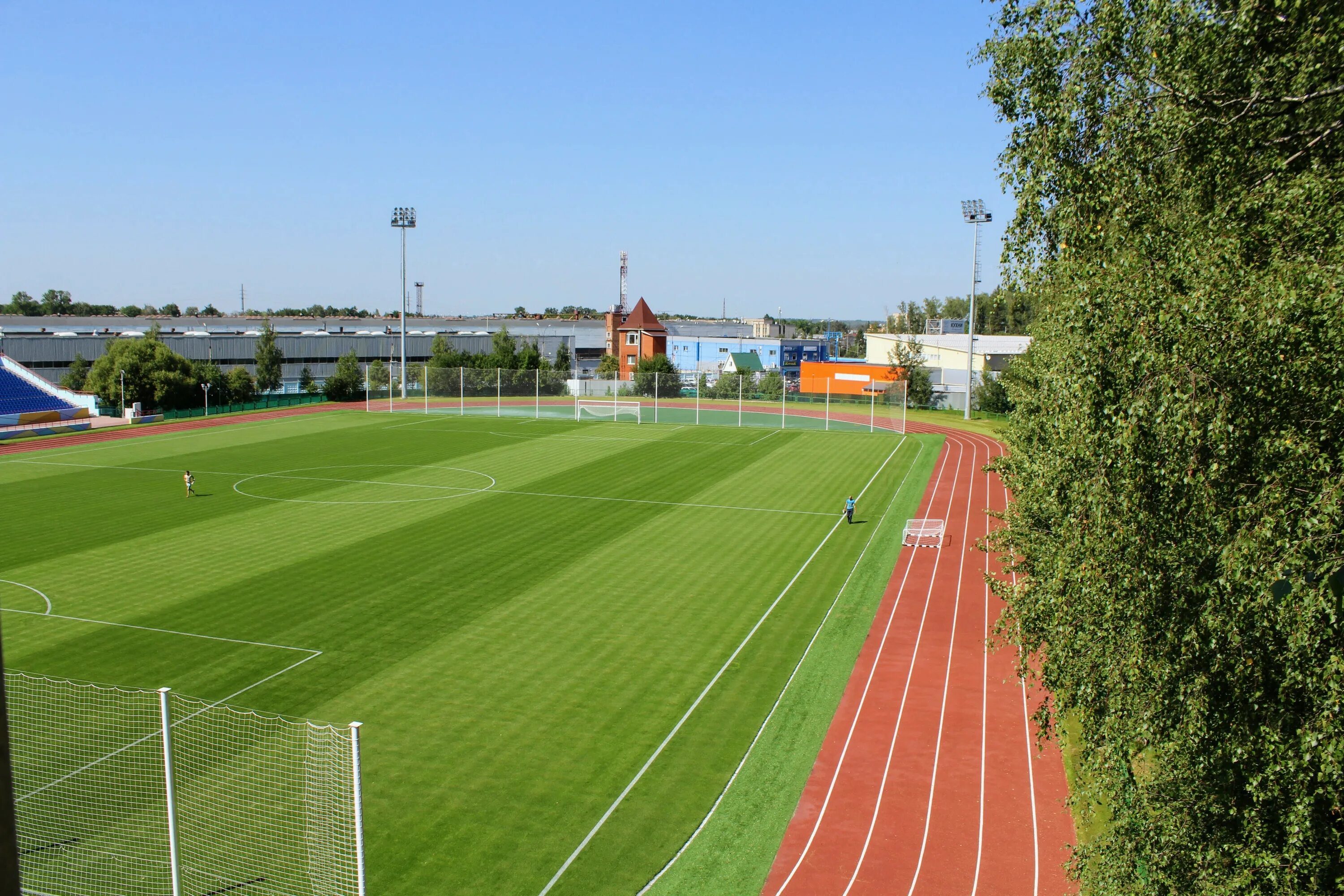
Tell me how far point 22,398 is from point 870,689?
6408cm

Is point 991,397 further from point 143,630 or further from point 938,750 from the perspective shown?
point 143,630

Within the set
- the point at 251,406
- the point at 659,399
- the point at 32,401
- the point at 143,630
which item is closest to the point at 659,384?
the point at 659,399

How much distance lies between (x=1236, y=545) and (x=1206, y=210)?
4.31 m

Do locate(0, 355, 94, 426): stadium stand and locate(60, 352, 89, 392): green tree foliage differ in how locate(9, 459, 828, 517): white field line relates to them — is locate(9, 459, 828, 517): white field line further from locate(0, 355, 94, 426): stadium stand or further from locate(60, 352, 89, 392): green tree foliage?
locate(60, 352, 89, 392): green tree foliage

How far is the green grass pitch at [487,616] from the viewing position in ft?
46.0

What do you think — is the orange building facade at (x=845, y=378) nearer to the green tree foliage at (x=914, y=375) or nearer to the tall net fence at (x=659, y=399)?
the tall net fence at (x=659, y=399)

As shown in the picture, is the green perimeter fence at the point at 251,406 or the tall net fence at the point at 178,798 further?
the green perimeter fence at the point at 251,406

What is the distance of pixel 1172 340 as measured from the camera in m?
8.69

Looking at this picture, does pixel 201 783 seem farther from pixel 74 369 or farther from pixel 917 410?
pixel 74 369

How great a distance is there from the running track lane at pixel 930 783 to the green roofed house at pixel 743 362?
6567 centimetres

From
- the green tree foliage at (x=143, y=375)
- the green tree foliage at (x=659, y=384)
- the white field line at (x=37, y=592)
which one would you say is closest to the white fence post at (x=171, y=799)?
the white field line at (x=37, y=592)

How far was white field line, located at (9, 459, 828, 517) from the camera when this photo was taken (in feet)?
112

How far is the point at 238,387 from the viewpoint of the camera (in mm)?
70250

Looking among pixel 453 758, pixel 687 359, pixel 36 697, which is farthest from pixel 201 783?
pixel 687 359
